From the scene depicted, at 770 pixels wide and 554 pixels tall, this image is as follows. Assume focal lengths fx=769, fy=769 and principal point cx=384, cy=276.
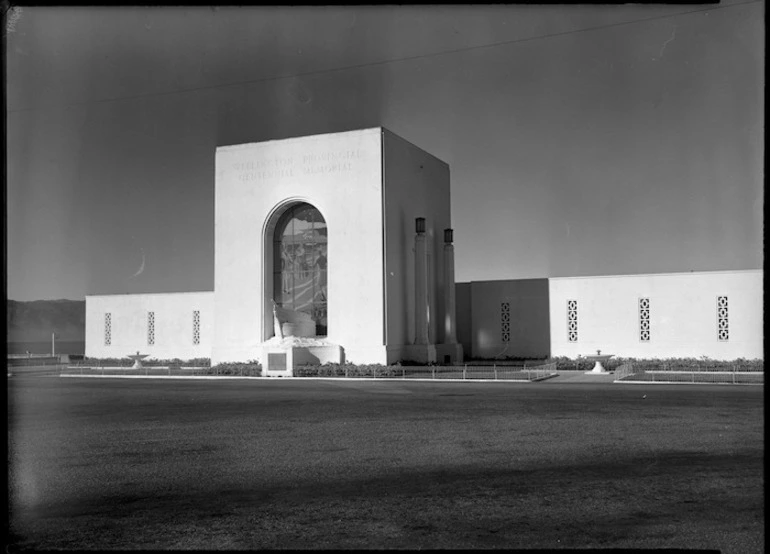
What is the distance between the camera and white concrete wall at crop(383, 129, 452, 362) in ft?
107

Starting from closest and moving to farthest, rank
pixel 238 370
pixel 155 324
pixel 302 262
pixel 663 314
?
pixel 238 370
pixel 663 314
pixel 302 262
pixel 155 324

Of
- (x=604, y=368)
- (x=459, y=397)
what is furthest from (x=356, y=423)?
(x=604, y=368)

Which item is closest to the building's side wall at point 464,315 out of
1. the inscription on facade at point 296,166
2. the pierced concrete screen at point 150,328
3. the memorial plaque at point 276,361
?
the inscription on facade at point 296,166

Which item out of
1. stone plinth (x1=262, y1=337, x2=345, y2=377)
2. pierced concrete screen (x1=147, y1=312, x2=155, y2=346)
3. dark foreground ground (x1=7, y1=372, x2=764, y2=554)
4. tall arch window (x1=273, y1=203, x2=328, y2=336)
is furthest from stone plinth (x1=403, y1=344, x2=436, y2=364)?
dark foreground ground (x1=7, y1=372, x2=764, y2=554)

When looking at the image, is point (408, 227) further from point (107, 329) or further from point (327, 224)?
point (107, 329)

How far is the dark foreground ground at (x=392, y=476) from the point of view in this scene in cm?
643

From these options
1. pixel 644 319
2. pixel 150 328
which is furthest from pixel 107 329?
pixel 644 319

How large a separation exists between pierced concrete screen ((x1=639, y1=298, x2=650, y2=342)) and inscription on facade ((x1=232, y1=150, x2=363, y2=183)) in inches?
549

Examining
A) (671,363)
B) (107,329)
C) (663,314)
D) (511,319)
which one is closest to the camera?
(671,363)

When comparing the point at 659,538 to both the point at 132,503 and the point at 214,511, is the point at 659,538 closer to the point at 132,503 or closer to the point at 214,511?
the point at 214,511

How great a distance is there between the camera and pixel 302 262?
34.5m

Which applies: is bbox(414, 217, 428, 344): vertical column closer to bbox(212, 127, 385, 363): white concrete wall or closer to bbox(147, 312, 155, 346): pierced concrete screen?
bbox(212, 127, 385, 363): white concrete wall

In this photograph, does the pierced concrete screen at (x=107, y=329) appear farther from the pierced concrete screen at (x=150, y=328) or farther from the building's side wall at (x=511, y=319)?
the building's side wall at (x=511, y=319)

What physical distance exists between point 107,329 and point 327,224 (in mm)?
16062
